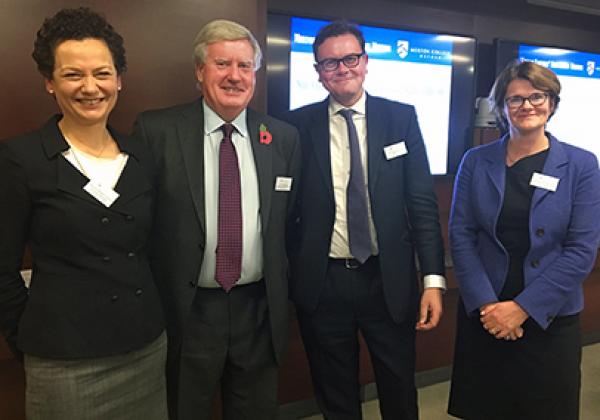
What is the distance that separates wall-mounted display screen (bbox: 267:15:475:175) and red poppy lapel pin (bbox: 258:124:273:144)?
2.47ft


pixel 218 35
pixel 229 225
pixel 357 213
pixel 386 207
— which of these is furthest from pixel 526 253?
pixel 218 35

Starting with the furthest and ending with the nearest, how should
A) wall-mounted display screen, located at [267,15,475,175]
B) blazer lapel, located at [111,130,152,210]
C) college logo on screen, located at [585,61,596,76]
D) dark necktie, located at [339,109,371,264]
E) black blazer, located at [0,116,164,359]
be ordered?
1. college logo on screen, located at [585,61,596,76]
2. wall-mounted display screen, located at [267,15,475,175]
3. dark necktie, located at [339,109,371,264]
4. blazer lapel, located at [111,130,152,210]
5. black blazer, located at [0,116,164,359]

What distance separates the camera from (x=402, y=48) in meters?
2.84

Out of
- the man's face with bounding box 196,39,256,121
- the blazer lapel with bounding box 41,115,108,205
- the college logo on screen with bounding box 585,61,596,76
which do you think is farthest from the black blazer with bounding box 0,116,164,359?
the college logo on screen with bounding box 585,61,596,76

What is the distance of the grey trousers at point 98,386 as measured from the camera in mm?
1356

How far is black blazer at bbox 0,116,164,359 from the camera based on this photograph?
1307 mm

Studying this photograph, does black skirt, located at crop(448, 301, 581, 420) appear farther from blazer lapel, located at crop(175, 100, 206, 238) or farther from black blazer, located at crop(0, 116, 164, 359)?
black blazer, located at crop(0, 116, 164, 359)

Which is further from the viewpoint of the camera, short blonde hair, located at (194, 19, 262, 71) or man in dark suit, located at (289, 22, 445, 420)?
man in dark suit, located at (289, 22, 445, 420)

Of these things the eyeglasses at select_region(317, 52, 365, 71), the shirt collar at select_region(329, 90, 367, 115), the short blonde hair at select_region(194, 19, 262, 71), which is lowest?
the shirt collar at select_region(329, 90, 367, 115)

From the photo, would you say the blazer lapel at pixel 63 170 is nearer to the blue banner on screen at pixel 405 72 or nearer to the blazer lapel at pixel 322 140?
the blazer lapel at pixel 322 140

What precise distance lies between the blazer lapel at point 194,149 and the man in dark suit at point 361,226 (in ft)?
1.45

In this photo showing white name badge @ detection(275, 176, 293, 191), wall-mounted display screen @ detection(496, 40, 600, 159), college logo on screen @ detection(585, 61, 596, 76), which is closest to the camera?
white name badge @ detection(275, 176, 293, 191)

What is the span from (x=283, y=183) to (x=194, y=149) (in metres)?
0.33

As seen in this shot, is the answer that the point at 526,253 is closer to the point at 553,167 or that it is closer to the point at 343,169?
the point at 553,167
